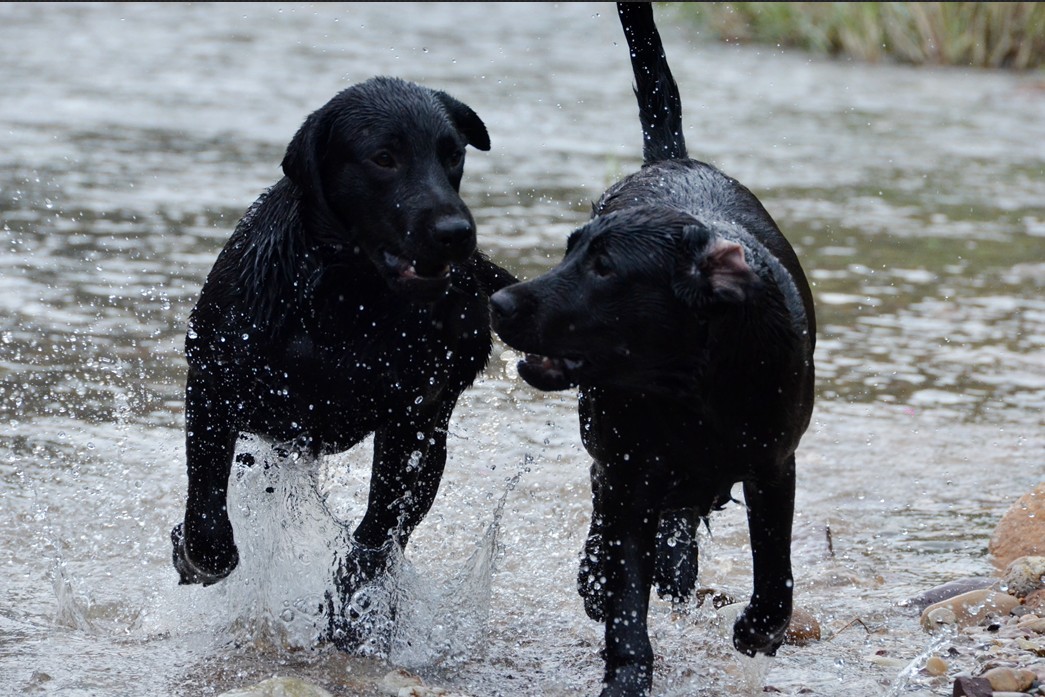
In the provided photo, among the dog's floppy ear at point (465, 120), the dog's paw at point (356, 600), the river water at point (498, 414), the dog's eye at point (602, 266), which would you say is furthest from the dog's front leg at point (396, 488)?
the dog's eye at point (602, 266)

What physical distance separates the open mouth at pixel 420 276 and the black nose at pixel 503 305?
13.5 inches

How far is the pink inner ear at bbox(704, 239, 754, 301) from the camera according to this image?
372 centimetres

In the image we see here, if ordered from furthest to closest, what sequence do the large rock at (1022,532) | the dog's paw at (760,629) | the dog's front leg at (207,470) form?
the large rock at (1022,532)
the dog's front leg at (207,470)
the dog's paw at (760,629)

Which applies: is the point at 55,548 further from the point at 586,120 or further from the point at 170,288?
the point at 586,120

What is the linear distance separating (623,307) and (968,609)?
5.57 ft

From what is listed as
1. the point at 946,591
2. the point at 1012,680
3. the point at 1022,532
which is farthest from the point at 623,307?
the point at 1022,532

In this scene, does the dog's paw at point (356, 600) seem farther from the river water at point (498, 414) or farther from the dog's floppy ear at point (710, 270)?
the dog's floppy ear at point (710, 270)

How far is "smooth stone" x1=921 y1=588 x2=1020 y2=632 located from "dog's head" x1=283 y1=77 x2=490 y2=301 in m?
1.84

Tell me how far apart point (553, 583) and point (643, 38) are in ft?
6.31

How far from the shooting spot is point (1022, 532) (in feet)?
17.3

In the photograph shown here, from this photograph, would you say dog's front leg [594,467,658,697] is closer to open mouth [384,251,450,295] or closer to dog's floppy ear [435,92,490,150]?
open mouth [384,251,450,295]

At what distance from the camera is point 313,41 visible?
20.2 m

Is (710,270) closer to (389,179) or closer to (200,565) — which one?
(389,179)

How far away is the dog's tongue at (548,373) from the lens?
395cm
